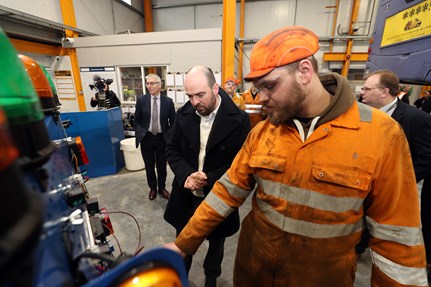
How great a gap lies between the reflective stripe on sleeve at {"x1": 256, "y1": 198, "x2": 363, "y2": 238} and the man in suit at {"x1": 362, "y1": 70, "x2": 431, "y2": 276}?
4.49ft

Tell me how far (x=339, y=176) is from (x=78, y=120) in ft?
12.9

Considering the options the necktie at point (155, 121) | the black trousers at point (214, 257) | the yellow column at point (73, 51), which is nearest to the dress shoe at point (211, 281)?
the black trousers at point (214, 257)

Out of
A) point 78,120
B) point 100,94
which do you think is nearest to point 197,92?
point 78,120

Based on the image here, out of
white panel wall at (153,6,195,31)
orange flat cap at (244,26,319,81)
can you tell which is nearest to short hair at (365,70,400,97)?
orange flat cap at (244,26,319,81)

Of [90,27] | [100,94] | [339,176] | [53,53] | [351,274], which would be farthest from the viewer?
[90,27]

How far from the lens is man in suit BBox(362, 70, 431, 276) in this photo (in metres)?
1.74

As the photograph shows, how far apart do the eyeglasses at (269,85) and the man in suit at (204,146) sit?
2.13ft

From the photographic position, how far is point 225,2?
16.0ft

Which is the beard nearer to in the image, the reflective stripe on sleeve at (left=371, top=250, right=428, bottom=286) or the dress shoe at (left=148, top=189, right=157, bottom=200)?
the reflective stripe on sleeve at (left=371, top=250, right=428, bottom=286)

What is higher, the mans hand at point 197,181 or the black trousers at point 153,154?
the mans hand at point 197,181

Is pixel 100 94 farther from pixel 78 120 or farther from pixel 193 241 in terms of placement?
pixel 193 241

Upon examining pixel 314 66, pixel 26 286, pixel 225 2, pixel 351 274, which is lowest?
pixel 351 274

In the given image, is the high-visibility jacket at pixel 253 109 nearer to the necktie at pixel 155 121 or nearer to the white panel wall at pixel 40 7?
the necktie at pixel 155 121

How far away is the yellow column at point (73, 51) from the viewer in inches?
241
